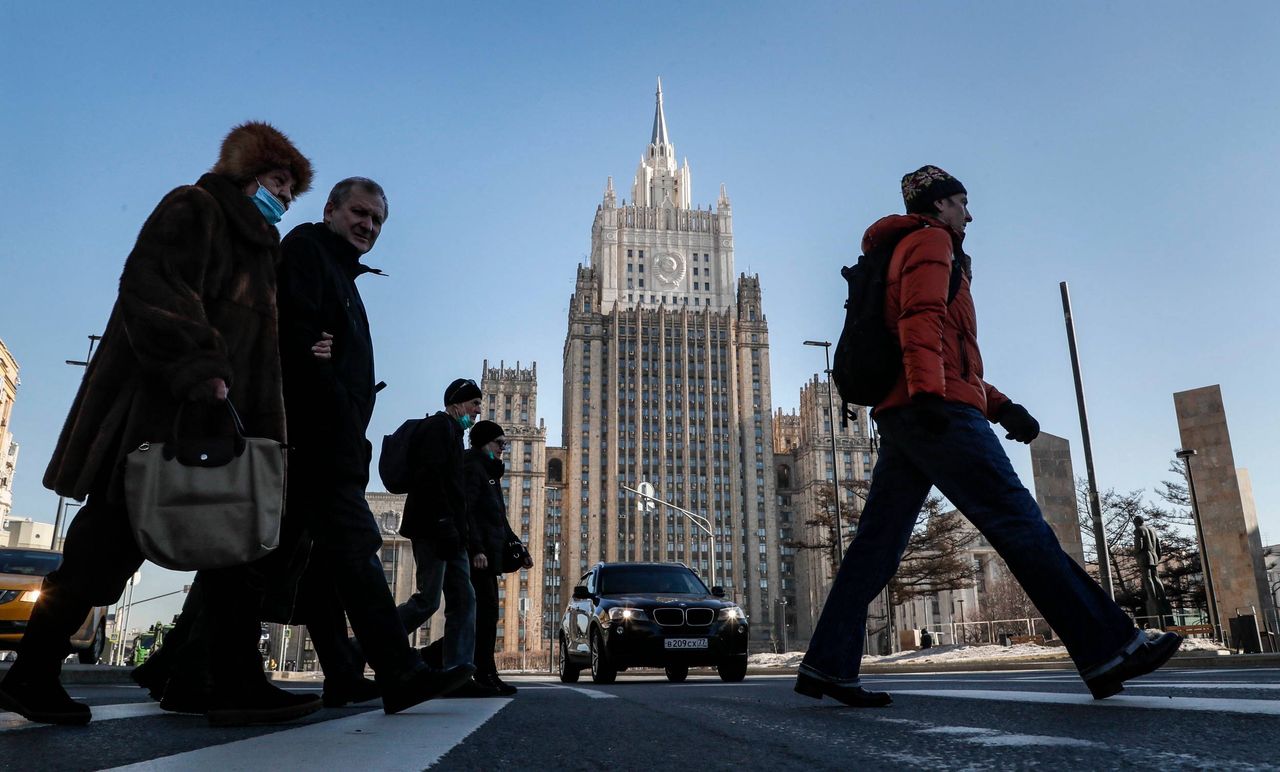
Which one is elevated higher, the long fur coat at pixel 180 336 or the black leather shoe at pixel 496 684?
the long fur coat at pixel 180 336

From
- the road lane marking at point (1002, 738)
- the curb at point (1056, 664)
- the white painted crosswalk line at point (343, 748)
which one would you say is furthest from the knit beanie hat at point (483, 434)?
the curb at point (1056, 664)

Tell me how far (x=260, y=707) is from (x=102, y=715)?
2.19 ft

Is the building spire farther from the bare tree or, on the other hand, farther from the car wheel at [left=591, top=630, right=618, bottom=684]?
the car wheel at [left=591, top=630, right=618, bottom=684]

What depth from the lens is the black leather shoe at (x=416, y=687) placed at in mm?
3199

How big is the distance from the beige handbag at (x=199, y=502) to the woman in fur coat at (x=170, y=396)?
134 millimetres

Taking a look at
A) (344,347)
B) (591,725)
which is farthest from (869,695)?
(344,347)

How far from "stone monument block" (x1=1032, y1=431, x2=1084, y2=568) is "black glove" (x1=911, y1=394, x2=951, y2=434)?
19616 mm

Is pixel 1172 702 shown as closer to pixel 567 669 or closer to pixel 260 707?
pixel 260 707

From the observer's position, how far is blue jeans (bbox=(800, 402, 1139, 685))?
319 cm

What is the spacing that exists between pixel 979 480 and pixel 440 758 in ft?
7.35

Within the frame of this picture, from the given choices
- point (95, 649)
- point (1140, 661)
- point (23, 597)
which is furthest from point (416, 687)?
point (95, 649)

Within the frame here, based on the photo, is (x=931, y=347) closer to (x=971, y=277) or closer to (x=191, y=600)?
(x=971, y=277)

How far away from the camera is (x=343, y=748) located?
208 centimetres

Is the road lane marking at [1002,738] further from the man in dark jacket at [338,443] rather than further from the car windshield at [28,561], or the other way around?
the car windshield at [28,561]
